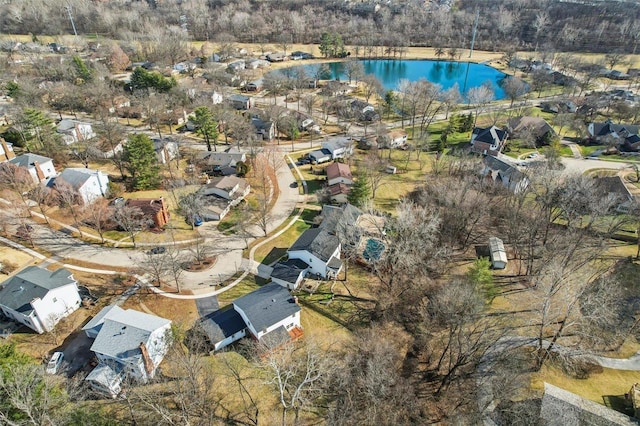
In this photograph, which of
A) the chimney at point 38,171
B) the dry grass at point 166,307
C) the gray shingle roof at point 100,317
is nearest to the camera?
the gray shingle roof at point 100,317

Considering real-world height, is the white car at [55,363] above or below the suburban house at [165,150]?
below

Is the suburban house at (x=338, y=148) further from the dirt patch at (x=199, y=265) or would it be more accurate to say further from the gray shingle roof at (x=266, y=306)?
the gray shingle roof at (x=266, y=306)

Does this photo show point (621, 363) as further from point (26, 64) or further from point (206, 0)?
point (206, 0)

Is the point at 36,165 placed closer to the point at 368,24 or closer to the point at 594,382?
the point at 594,382

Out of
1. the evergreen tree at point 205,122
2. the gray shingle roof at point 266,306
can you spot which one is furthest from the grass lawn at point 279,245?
the evergreen tree at point 205,122

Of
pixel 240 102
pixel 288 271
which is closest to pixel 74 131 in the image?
pixel 240 102

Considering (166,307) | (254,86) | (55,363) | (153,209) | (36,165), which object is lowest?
(166,307)
